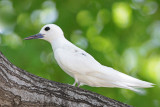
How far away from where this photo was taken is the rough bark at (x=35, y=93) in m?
4.82

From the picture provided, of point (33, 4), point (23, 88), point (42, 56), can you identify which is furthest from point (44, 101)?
point (33, 4)

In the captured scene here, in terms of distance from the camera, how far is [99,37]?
8.84 metres

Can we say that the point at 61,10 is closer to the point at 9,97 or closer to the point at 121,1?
the point at 121,1

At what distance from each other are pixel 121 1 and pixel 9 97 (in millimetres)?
4848

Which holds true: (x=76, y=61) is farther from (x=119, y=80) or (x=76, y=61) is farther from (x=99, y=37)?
(x=99, y=37)

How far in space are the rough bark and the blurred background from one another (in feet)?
9.76

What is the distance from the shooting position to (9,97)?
4801 millimetres

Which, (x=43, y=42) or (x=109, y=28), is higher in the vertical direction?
(x=109, y=28)

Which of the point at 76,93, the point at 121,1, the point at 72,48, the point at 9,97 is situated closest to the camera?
the point at 9,97

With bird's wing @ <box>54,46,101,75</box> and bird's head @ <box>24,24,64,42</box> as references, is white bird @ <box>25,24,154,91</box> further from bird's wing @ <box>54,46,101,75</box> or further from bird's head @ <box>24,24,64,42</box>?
bird's head @ <box>24,24,64,42</box>

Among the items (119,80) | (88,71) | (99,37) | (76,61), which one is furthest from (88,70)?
(99,37)

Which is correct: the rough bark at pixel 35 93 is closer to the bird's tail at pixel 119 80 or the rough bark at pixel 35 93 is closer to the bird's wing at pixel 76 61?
the bird's tail at pixel 119 80

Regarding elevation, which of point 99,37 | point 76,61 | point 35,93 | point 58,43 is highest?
point 99,37

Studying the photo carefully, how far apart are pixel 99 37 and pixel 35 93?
4.08m
